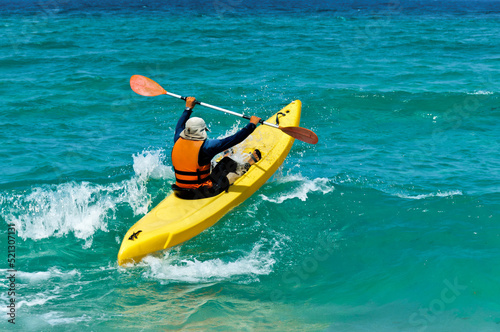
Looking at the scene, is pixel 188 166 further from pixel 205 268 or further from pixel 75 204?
pixel 75 204

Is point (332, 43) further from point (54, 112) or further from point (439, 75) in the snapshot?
point (54, 112)

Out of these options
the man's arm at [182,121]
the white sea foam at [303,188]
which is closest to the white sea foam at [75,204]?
the man's arm at [182,121]

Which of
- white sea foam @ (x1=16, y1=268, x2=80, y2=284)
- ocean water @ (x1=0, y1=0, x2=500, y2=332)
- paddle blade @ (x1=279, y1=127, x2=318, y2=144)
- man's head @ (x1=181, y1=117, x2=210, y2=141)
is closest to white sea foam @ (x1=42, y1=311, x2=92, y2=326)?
ocean water @ (x1=0, y1=0, x2=500, y2=332)

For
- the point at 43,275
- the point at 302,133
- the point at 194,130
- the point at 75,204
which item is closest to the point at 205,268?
the point at 194,130

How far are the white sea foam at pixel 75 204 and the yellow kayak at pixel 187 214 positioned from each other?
853 millimetres

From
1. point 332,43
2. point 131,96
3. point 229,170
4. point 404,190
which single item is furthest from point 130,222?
point 332,43

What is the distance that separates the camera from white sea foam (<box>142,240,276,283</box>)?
18.6 ft

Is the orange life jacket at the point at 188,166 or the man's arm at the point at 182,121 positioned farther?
the man's arm at the point at 182,121

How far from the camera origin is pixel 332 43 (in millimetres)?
20375

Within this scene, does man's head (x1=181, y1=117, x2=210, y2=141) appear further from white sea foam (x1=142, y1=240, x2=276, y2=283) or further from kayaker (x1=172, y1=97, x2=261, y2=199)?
white sea foam (x1=142, y1=240, x2=276, y2=283)

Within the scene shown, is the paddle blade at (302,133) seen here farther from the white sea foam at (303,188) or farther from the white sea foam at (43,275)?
the white sea foam at (43,275)

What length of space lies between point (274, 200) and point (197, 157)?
70.9 inches

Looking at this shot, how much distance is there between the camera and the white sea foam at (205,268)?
5.67 metres

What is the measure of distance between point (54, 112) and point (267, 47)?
985cm
